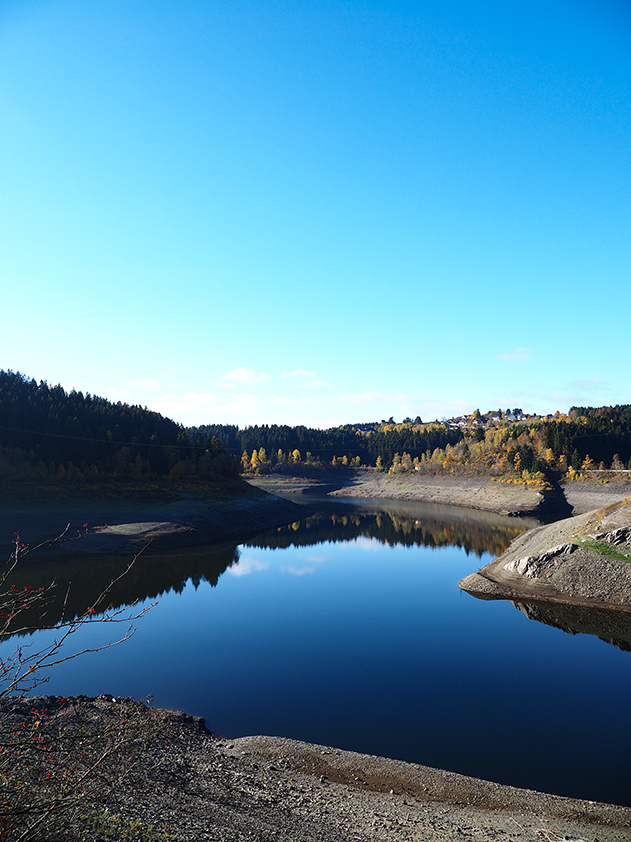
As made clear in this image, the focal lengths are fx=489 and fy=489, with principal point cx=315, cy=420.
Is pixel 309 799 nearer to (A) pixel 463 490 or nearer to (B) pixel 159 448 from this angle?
(B) pixel 159 448

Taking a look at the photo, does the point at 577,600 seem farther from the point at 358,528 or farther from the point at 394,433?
the point at 394,433

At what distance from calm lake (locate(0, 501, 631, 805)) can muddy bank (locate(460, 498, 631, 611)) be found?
231 cm

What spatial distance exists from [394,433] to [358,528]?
117 m

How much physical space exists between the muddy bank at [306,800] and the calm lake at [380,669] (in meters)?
1.39

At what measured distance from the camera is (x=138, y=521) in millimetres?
64438

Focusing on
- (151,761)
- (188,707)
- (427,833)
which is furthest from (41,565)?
(427,833)

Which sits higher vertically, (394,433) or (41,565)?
(394,433)

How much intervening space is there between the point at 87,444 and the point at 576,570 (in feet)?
243

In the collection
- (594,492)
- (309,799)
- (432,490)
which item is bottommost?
(432,490)

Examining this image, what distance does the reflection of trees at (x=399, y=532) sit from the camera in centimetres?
6744

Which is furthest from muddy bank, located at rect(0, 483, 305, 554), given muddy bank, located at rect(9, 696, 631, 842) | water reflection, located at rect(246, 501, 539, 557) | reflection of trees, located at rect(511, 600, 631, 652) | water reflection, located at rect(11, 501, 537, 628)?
reflection of trees, located at rect(511, 600, 631, 652)

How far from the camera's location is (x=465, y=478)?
128m

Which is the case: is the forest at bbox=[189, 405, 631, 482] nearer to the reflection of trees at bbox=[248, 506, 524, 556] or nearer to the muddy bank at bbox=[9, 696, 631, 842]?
the reflection of trees at bbox=[248, 506, 524, 556]

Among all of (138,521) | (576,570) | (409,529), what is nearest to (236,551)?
(138,521)
